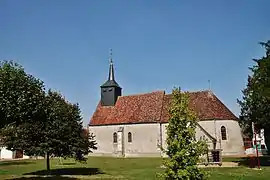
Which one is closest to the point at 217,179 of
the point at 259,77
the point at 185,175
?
the point at 185,175

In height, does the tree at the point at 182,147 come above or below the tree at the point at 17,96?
below

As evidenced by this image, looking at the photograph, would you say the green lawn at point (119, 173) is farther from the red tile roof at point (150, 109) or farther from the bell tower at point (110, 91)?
the bell tower at point (110, 91)

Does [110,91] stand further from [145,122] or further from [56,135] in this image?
[56,135]

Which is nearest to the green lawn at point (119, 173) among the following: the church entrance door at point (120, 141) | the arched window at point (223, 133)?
the arched window at point (223, 133)

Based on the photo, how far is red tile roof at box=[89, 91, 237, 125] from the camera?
4822cm

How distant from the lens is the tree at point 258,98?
28641 millimetres

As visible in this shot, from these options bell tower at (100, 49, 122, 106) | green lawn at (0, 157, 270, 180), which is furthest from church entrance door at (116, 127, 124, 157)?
green lawn at (0, 157, 270, 180)

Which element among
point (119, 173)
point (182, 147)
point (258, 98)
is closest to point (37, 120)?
point (119, 173)

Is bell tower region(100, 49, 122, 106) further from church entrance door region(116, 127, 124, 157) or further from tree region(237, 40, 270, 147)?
tree region(237, 40, 270, 147)

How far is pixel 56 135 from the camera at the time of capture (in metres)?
24.3

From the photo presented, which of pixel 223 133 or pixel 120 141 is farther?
pixel 120 141

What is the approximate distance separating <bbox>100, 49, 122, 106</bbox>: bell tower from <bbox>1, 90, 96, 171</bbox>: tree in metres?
30.6

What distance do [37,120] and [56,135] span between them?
4731mm

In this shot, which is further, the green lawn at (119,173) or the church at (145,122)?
the church at (145,122)
